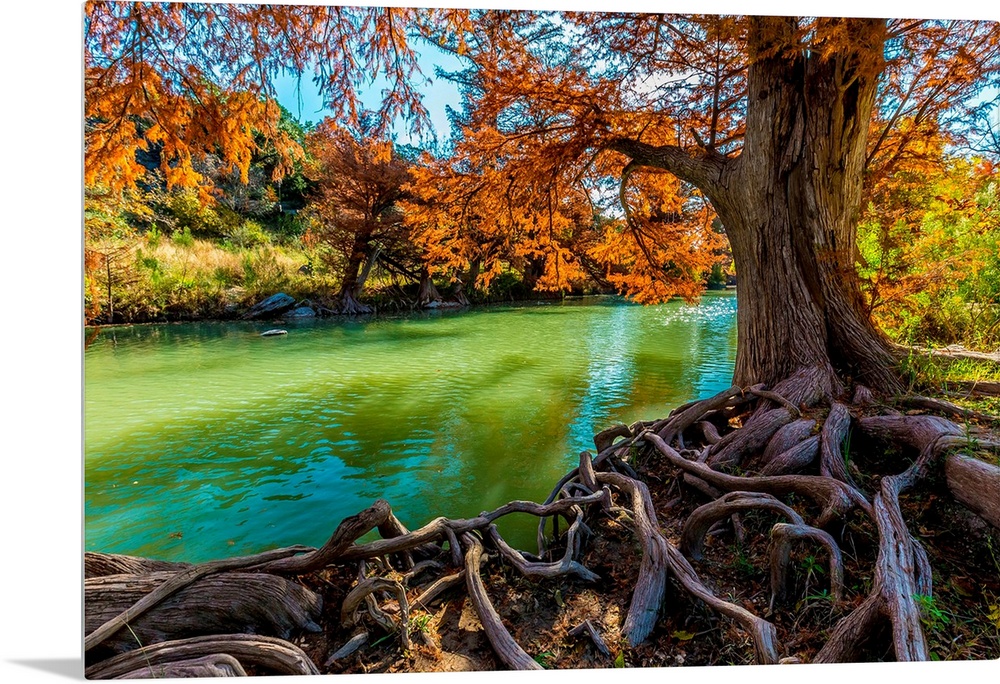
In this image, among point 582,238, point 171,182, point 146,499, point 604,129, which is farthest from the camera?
point 582,238

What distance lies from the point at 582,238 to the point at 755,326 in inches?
61.9

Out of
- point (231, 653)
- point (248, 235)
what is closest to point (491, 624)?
point (231, 653)

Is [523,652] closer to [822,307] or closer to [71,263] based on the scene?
[71,263]

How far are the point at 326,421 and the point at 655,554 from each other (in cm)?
303

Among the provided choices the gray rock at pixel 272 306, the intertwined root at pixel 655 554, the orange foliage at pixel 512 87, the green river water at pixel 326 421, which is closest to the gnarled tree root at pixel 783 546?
the intertwined root at pixel 655 554

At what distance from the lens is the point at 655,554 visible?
1.48 m

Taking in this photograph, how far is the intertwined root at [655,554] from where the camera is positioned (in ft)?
4.02

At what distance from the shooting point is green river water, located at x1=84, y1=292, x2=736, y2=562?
2.26m

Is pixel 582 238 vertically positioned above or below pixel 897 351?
above

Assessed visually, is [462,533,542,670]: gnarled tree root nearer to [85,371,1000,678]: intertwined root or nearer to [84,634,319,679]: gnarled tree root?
[85,371,1000,678]: intertwined root

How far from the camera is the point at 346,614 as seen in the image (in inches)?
53.5

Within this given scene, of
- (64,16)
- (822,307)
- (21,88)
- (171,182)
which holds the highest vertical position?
(64,16)

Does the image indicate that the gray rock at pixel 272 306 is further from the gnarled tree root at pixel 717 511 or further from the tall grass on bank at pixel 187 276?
the gnarled tree root at pixel 717 511

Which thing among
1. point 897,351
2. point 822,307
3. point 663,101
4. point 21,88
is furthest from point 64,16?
point 897,351
